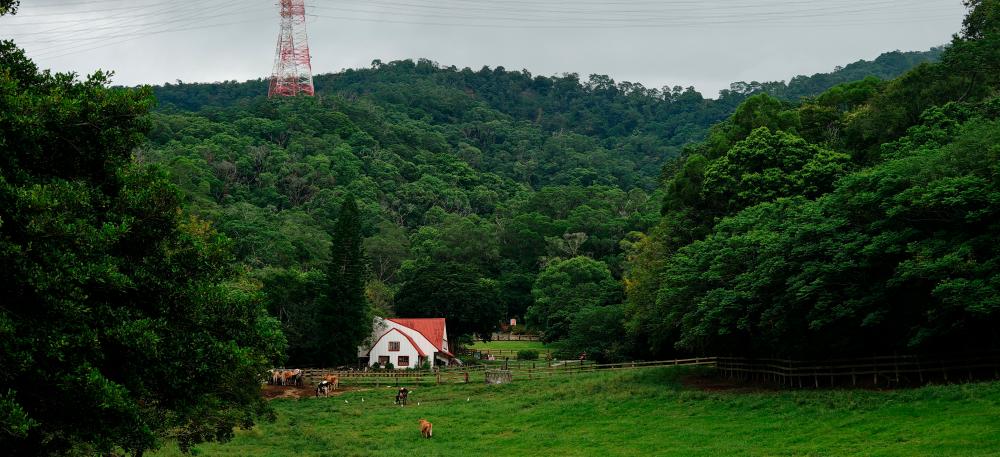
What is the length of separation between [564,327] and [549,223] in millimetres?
46512

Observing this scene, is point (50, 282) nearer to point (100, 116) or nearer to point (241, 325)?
point (100, 116)

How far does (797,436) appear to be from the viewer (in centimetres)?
2411

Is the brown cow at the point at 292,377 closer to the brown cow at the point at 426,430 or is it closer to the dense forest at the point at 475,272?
the dense forest at the point at 475,272

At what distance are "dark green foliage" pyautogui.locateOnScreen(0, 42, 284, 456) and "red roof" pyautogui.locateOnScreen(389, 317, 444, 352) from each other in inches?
1845

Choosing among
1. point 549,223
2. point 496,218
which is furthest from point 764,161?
point 496,218

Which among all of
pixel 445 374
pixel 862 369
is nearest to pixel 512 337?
pixel 445 374

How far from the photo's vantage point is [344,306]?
58156 mm

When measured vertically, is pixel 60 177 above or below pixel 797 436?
above

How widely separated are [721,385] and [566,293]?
35882mm

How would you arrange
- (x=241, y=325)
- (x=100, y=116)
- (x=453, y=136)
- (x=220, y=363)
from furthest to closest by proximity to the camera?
1. (x=453, y=136)
2. (x=241, y=325)
3. (x=220, y=363)
4. (x=100, y=116)

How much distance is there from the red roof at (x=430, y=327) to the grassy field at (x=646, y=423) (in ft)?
66.1

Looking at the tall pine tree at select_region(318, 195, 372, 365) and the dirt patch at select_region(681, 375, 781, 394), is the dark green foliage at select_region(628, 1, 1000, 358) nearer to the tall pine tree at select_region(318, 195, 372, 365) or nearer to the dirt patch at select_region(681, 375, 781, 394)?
the dirt patch at select_region(681, 375, 781, 394)

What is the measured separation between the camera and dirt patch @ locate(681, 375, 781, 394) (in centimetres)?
3403

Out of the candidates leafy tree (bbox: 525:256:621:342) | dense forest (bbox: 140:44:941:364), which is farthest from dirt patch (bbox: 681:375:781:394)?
leafy tree (bbox: 525:256:621:342)
